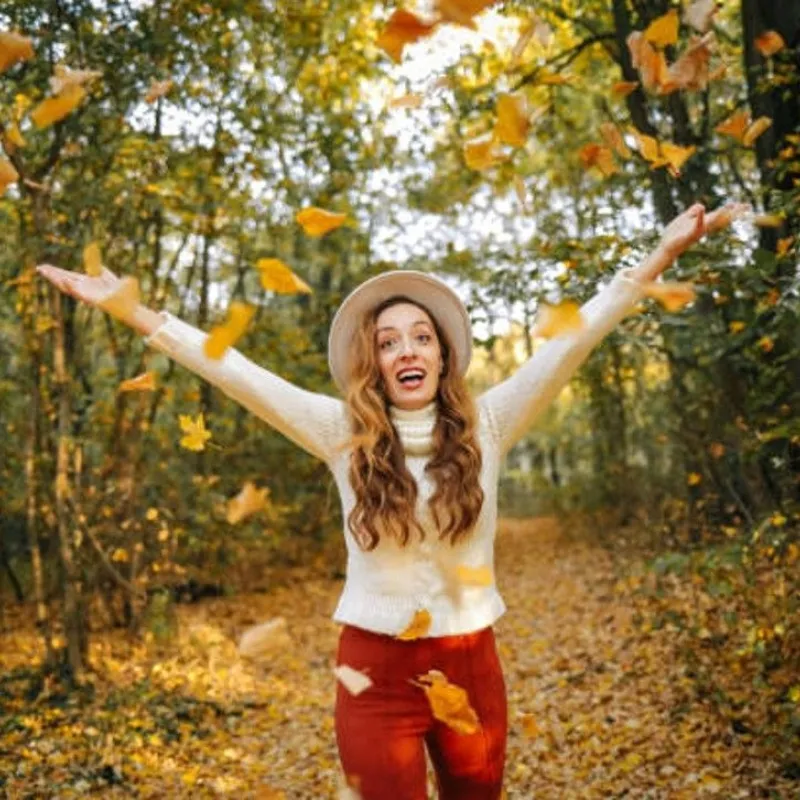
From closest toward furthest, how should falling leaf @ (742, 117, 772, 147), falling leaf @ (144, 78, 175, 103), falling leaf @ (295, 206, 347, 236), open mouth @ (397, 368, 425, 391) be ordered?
1. open mouth @ (397, 368, 425, 391)
2. falling leaf @ (295, 206, 347, 236)
3. falling leaf @ (742, 117, 772, 147)
4. falling leaf @ (144, 78, 175, 103)

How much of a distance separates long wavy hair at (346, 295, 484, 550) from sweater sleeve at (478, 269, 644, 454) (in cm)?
9

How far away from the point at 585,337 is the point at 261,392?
0.85 metres

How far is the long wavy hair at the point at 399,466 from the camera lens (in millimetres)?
2127

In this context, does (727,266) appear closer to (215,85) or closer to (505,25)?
(215,85)

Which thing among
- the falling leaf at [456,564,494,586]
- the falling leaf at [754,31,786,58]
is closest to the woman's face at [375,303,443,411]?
the falling leaf at [456,564,494,586]

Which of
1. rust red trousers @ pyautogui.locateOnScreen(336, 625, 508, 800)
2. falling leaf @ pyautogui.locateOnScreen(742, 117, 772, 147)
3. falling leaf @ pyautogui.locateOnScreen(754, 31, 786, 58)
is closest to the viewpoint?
rust red trousers @ pyautogui.locateOnScreen(336, 625, 508, 800)

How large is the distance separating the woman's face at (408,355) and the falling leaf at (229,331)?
1.50ft

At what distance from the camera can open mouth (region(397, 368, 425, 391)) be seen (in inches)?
91.1

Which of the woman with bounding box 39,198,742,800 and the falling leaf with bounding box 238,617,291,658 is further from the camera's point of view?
the falling leaf with bounding box 238,617,291,658

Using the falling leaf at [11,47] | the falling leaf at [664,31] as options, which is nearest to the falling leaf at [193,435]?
the falling leaf at [11,47]

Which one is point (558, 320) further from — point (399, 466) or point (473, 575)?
point (473, 575)

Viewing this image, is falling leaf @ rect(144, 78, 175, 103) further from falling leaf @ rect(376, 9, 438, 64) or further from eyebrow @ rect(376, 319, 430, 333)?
eyebrow @ rect(376, 319, 430, 333)

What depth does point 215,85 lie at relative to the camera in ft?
21.9

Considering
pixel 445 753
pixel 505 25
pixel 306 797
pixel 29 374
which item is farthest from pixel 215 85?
pixel 505 25
